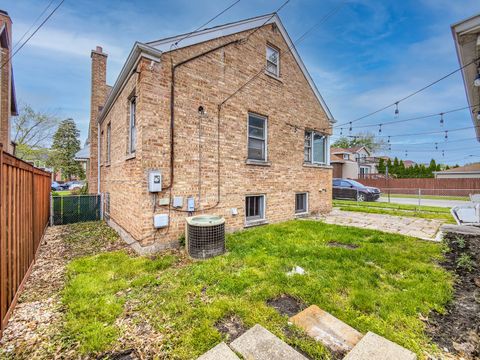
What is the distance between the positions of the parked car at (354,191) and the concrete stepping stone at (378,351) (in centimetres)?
1563

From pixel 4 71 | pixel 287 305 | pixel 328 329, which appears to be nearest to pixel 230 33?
pixel 287 305

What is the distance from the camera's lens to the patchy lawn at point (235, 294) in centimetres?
234

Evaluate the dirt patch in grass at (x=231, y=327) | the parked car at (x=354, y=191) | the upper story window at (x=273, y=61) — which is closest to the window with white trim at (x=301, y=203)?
the upper story window at (x=273, y=61)

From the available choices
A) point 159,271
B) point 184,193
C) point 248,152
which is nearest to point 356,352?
point 159,271

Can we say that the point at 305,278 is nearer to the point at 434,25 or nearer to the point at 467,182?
the point at 434,25

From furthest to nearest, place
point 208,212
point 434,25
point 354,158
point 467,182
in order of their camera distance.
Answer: point 354,158 < point 467,182 < point 434,25 < point 208,212

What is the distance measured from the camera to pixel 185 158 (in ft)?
18.2

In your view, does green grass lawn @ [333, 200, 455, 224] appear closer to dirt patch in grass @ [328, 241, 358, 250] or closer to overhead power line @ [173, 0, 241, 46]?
dirt patch in grass @ [328, 241, 358, 250]

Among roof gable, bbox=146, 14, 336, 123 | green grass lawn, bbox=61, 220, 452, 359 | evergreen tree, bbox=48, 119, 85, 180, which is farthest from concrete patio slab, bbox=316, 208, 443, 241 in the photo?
evergreen tree, bbox=48, 119, 85, 180

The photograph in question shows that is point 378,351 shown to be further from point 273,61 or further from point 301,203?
point 273,61

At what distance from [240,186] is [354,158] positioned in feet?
127

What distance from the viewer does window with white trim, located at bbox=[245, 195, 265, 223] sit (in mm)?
7230

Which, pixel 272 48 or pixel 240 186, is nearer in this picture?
pixel 240 186

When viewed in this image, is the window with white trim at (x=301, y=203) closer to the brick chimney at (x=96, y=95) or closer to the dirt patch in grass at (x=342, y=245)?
the dirt patch in grass at (x=342, y=245)
